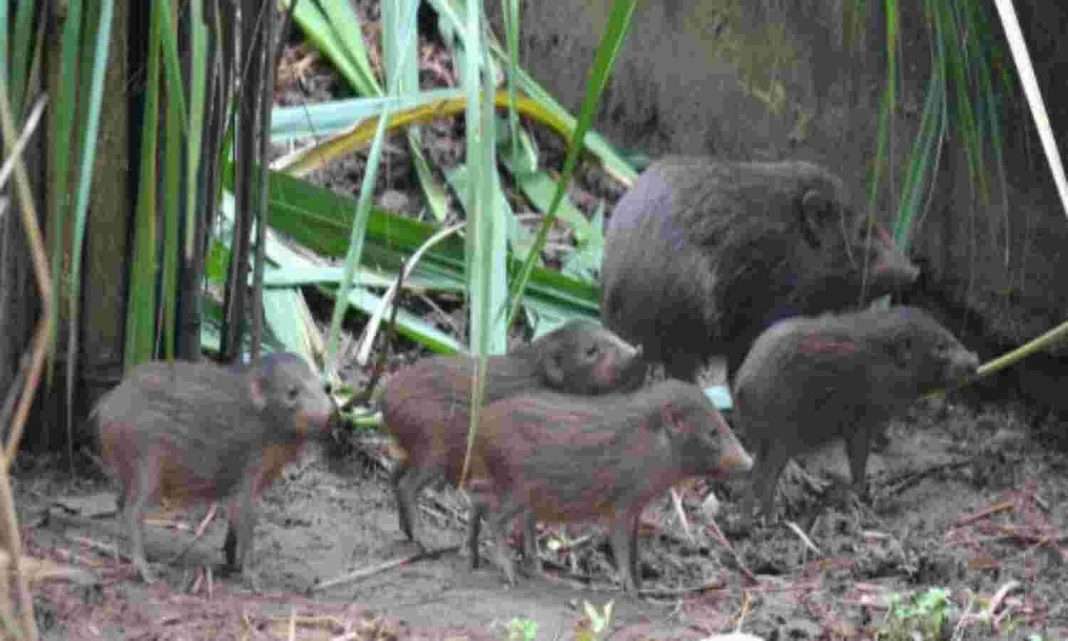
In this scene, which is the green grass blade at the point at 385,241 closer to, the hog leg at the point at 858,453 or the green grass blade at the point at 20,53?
the hog leg at the point at 858,453

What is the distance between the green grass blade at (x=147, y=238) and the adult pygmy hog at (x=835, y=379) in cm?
182

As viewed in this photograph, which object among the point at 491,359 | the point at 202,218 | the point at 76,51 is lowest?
the point at 491,359

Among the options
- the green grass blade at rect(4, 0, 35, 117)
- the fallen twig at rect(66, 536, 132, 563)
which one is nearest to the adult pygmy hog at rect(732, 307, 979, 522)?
the fallen twig at rect(66, 536, 132, 563)

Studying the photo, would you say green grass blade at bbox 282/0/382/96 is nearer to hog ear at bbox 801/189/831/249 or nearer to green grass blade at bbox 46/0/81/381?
hog ear at bbox 801/189/831/249

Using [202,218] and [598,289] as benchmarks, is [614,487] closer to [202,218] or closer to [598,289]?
[202,218]

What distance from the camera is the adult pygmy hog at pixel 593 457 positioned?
571cm

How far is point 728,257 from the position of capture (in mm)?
7316

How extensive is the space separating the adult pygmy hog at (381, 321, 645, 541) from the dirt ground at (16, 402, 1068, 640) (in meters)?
0.20

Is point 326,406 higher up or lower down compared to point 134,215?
lower down

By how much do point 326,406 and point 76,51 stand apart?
41.5 inches

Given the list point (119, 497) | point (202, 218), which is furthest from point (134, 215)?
point (119, 497)

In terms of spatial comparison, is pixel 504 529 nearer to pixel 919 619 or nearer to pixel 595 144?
pixel 919 619

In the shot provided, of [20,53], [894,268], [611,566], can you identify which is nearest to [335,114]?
[894,268]

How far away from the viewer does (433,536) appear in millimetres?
6152
